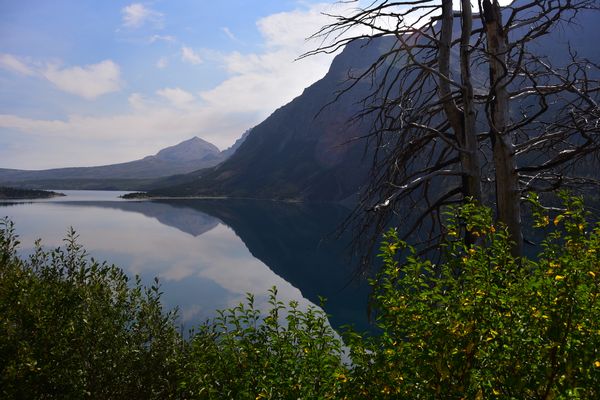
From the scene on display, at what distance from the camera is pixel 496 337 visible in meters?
3.42

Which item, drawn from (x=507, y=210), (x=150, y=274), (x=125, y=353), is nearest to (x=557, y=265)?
(x=507, y=210)

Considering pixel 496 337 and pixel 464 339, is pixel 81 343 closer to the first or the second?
pixel 464 339

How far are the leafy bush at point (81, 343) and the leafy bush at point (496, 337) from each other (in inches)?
214

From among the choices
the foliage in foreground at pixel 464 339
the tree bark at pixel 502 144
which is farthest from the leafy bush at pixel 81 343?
the tree bark at pixel 502 144

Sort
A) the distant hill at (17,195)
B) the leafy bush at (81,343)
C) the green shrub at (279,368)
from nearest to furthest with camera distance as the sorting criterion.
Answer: the green shrub at (279,368)
the leafy bush at (81,343)
the distant hill at (17,195)

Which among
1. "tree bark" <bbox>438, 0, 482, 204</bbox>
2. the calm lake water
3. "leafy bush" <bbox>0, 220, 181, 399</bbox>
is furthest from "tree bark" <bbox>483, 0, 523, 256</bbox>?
the calm lake water

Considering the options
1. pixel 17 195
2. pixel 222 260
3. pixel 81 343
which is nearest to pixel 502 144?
pixel 81 343

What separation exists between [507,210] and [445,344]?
4.40 meters

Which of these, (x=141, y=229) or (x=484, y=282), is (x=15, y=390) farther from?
(x=141, y=229)

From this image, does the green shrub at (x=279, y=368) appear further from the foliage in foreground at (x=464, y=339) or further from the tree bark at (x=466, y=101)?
the tree bark at (x=466, y=101)

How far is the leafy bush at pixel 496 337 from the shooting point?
308cm

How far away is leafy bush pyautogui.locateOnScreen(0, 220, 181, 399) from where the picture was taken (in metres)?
6.95

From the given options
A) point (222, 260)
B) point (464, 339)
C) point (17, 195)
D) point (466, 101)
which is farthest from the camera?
point (17, 195)

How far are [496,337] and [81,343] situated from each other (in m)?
6.91
